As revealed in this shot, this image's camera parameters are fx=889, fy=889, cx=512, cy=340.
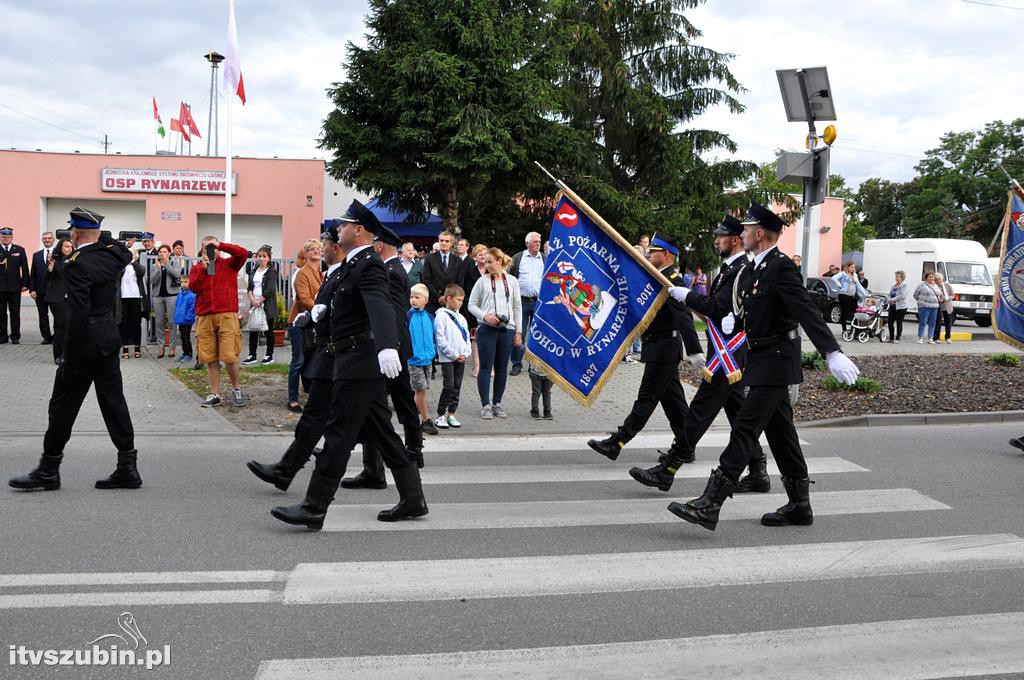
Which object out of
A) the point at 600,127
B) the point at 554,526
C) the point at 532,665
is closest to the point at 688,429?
the point at 554,526

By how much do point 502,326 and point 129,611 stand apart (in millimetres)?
5976

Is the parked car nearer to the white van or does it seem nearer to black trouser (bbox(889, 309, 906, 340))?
black trouser (bbox(889, 309, 906, 340))

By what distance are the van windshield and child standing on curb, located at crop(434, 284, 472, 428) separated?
2447 centimetres

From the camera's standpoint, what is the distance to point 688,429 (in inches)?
274

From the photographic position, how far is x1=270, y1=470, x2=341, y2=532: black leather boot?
18.0 feet

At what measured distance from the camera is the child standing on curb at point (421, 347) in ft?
29.0

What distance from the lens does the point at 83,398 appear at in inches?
248

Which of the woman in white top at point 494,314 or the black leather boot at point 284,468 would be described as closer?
the black leather boot at point 284,468

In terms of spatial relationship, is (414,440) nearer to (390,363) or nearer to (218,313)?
(390,363)

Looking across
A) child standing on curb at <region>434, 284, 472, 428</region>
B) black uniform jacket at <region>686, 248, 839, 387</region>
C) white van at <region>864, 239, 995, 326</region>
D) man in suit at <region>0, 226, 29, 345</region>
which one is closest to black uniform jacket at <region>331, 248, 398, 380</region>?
black uniform jacket at <region>686, 248, 839, 387</region>

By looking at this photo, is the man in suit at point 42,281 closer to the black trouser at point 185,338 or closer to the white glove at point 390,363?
the black trouser at point 185,338

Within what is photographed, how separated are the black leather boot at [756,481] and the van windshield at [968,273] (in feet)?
83.2

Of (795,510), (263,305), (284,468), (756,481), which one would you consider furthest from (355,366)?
(263,305)

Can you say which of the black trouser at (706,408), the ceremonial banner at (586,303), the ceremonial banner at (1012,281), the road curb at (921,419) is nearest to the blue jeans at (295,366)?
the ceremonial banner at (586,303)
